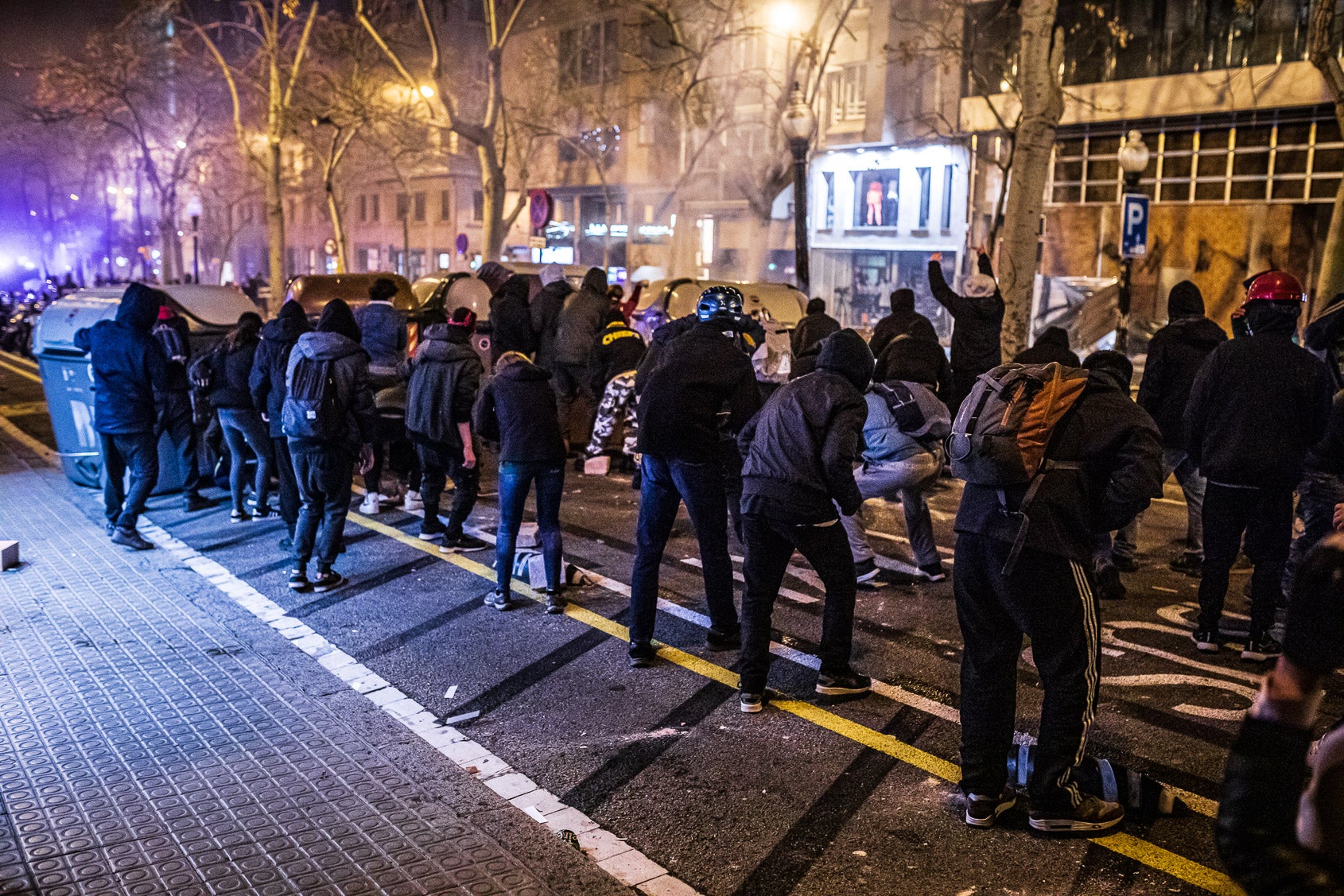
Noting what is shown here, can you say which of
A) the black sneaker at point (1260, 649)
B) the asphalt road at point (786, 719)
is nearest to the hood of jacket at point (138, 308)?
the asphalt road at point (786, 719)

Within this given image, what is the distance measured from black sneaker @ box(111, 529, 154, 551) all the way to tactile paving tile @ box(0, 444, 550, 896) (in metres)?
1.59

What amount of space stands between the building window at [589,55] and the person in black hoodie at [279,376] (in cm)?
4042

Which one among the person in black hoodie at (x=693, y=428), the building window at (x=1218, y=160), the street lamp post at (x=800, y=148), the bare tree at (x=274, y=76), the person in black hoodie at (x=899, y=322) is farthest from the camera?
the bare tree at (x=274, y=76)

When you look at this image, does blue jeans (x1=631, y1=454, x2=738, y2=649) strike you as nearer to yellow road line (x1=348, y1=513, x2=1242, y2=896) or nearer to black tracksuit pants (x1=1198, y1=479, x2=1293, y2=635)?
yellow road line (x1=348, y1=513, x2=1242, y2=896)

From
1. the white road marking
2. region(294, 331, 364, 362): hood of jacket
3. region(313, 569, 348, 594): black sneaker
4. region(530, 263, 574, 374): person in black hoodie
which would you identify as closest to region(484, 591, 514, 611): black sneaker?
the white road marking

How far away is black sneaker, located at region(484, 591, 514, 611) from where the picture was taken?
7305 mm

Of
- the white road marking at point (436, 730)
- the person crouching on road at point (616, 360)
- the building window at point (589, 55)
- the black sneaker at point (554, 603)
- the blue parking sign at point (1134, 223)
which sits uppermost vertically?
the building window at point (589, 55)

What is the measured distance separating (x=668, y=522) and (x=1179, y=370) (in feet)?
13.0

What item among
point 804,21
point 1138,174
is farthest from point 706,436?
point 804,21

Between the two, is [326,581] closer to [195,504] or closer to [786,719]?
[195,504]

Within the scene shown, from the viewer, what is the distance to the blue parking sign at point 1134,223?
1511 cm

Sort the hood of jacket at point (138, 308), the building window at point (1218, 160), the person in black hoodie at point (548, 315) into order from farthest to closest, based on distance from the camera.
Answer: the building window at point (1218, 160)
the person in black hoodie at point (548, 315)
the hood of jacket at point (138, 308)

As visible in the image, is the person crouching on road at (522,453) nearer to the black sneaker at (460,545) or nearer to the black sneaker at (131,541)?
the black sneaker at (460,545)

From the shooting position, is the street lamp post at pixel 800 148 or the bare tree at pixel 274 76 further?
the bare tree at pixel 274 76
